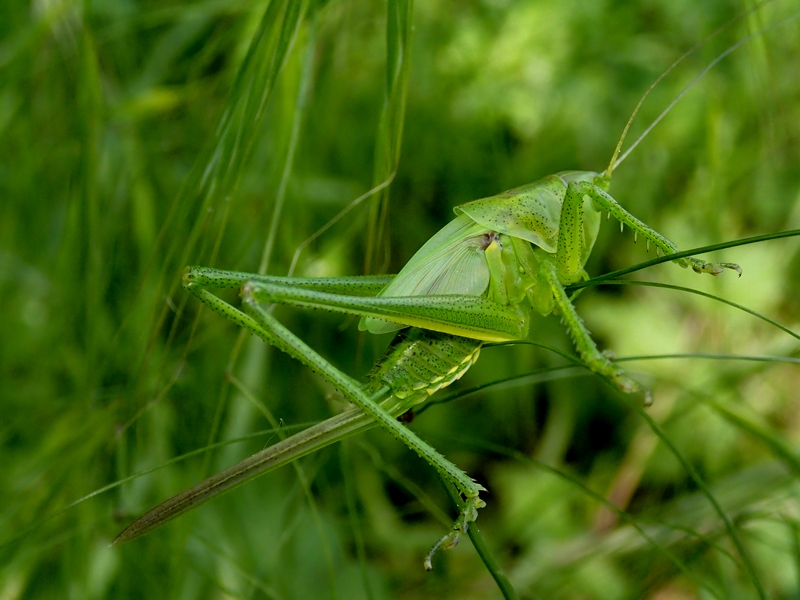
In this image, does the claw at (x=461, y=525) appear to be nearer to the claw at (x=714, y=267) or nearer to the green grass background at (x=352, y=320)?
the green grass background at (x=352, y=320)

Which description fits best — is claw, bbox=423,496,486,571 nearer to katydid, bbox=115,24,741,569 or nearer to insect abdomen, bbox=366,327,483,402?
katydid, bbox=115,24,741,569

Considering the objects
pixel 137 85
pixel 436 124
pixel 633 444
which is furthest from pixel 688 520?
pixel 137 85

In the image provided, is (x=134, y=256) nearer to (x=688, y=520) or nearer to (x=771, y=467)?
(x=688, y=520)

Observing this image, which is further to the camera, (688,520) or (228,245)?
(228,245)

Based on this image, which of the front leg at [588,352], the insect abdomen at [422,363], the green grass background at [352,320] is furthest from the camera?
the green grass background at [352,320]

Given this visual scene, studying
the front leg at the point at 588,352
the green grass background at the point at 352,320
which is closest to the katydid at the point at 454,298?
the front leg at the point at 588,352

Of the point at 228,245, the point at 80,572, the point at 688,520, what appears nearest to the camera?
the point at 80,572

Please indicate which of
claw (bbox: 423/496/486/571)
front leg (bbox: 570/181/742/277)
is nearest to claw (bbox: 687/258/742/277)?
front leg (bbox: 570/181/742/277)

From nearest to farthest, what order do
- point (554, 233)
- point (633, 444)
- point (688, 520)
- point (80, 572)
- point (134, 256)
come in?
point (554, 233) → point (80, 572) → point (688, 520) → point (134, 256) → point (633, 444)

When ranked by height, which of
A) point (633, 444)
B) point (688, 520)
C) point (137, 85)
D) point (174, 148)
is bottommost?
point (633, 444)

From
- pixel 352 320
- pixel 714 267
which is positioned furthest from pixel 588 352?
pixel 352 320
